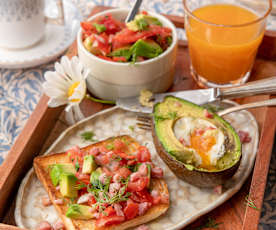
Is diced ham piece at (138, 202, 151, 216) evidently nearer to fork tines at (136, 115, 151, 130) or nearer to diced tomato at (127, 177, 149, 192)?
diced tomato at (127, 177, 149, 192)

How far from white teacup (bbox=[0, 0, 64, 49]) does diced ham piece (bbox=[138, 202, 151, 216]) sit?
1.24 meters

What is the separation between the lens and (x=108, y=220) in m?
1.33

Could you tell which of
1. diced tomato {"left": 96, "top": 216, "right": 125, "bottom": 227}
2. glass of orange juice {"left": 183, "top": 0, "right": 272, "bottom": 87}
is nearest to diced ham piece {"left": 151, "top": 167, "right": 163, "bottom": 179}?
diced tomato {"left": 96, "top": 216, "right": 125, "bottom": 227}

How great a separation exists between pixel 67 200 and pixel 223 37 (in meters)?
0.97

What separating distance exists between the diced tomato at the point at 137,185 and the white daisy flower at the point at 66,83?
A: 1.55ft

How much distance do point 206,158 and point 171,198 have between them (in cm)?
20

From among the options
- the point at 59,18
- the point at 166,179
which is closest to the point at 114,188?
the point at 166,179

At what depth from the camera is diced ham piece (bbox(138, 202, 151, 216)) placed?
138 centimetres

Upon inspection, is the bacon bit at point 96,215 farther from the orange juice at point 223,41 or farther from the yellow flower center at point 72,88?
the orange juice at point 223,41

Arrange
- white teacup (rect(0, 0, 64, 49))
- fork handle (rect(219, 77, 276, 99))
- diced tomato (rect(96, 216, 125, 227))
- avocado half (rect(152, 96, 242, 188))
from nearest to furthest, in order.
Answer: diced tomato (rect(96, 216, 125, 227))
avocado half (rect(152, 96, 242, 188))
fork handle (rect(219, 77, 276, 99))
white teacup (rect(0, 0, 64, 49))

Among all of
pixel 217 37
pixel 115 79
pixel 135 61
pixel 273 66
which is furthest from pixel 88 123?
pixel 273 66

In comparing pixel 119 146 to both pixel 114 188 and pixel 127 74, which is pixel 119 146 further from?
pixel 127 74

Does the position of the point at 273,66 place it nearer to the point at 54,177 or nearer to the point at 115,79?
the point at 115,79

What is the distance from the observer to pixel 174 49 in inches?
72.0
